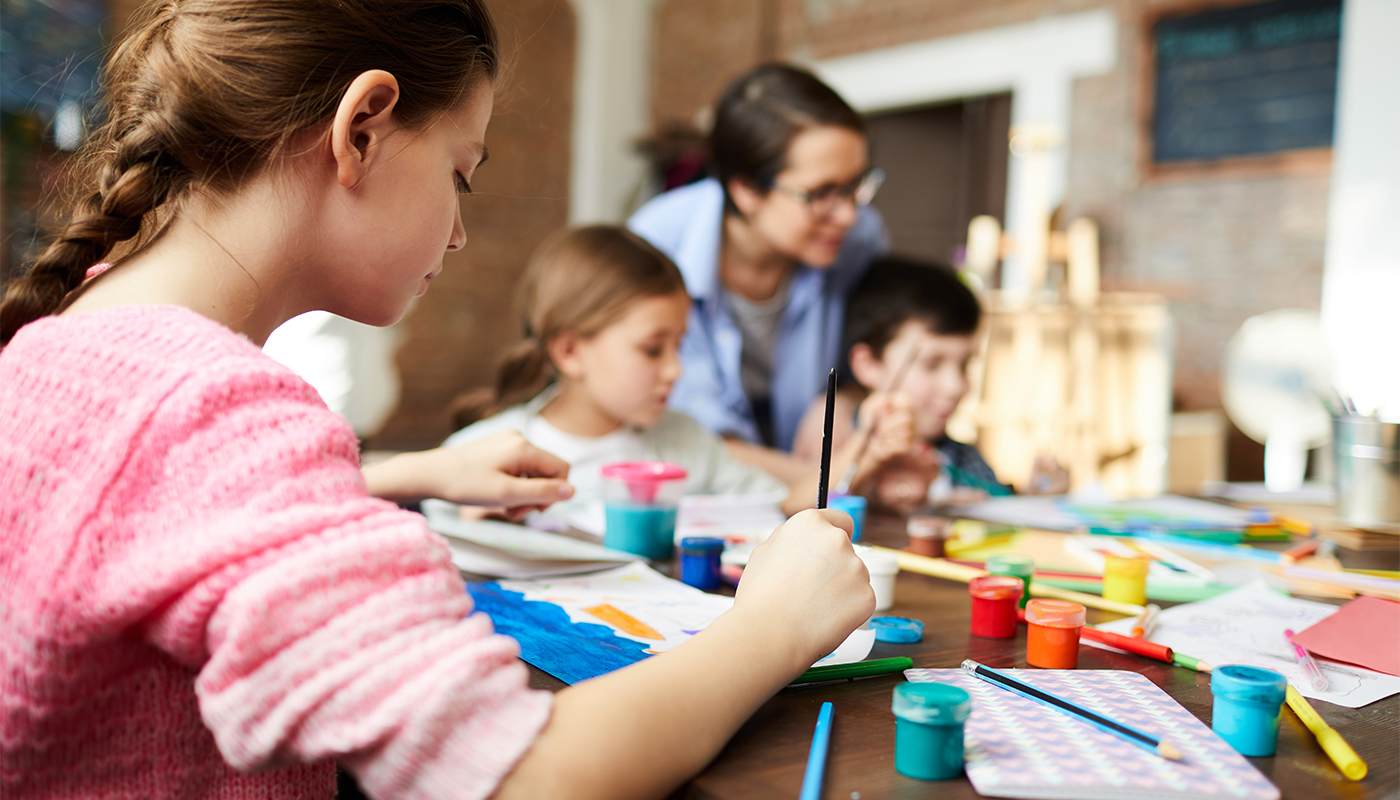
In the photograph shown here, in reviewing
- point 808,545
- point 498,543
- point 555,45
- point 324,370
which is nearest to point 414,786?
point 808,545

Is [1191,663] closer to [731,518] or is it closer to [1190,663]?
[1190,663]

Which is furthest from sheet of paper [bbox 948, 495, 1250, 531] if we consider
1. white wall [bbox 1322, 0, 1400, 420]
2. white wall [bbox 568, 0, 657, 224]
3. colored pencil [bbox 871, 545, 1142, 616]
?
white wall [bbox 568, 0, 657, 224]

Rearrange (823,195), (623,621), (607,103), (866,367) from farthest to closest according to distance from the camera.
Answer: (607,103) < (866,367) < (823,195) < (623,621)

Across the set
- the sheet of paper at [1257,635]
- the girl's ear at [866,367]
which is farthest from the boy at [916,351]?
the sheet of paper at [1257,635]

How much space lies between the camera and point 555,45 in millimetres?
5688

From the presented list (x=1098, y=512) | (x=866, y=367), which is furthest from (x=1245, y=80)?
(x=1098, y=512)

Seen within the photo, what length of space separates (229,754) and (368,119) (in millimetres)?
411

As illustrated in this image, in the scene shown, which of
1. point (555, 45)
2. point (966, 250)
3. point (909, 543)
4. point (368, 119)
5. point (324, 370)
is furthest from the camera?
point (555, 45)

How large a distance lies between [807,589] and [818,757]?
0.42ft

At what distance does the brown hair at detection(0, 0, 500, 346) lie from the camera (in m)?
0.65

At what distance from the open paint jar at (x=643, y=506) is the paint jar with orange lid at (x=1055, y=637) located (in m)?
0.46

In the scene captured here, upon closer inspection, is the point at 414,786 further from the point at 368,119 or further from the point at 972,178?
the point at 972,178

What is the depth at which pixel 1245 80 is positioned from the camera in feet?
12.0

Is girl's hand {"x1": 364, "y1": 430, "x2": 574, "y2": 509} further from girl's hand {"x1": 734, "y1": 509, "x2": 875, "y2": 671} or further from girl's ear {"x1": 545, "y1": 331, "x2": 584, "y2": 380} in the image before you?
girl's ear {"x1": 545, "y1": 331, "x2": 584, "y2": 380}
